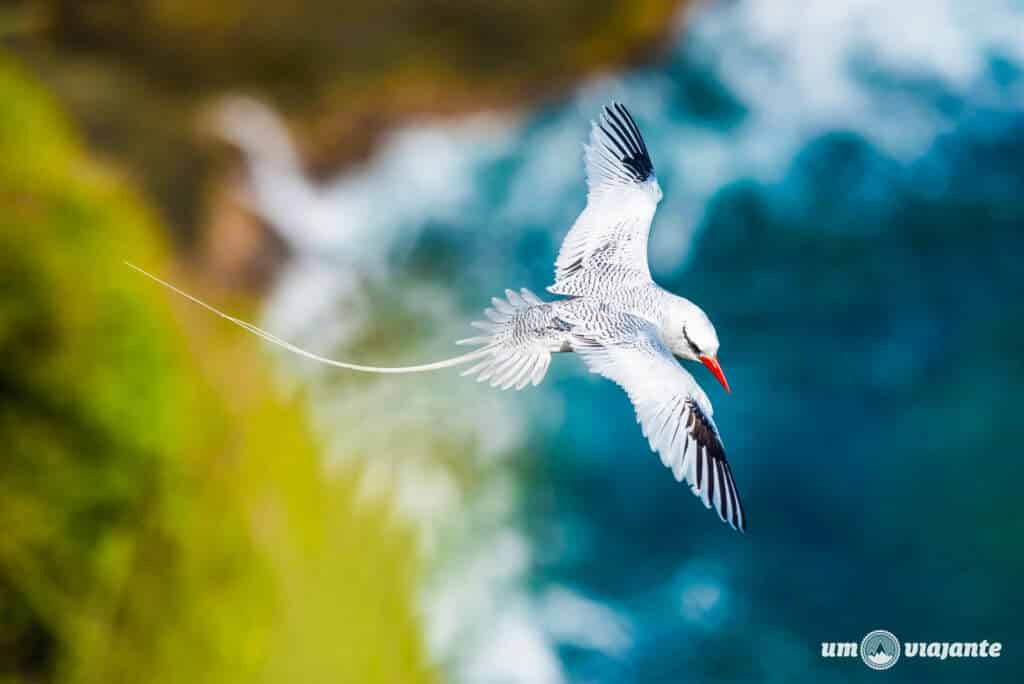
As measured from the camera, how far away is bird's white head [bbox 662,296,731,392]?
5.87ft

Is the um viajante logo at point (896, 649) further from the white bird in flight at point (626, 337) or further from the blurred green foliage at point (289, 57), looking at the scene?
the blurred green foliage at point (289, 57)

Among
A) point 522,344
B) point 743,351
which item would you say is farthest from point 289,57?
point 522,344

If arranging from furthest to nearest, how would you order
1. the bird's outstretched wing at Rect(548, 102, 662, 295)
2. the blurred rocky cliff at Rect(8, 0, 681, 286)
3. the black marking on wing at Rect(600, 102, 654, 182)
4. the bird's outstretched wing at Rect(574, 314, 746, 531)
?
the blurred rocky cliff at Rect(8, 0, 681, 286) → the black marking on wing at Rect(600, 102, 654, 182) → the bird's outstretched wing at Rect(548, 102, 662, 295) → the bird's outstretched wing at Rect(574, 314, 746, 531)

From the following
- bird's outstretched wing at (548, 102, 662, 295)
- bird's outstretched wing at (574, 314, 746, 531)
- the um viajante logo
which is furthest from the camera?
the um viajante logo

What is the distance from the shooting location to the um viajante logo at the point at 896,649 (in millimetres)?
Result: 3096

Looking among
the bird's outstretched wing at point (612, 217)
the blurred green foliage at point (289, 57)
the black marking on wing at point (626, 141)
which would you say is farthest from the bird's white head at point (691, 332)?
the blurred green foliage at point (289, 57)

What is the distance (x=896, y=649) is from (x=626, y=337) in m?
1.78

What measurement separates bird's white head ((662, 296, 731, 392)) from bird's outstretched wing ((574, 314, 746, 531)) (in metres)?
0.05

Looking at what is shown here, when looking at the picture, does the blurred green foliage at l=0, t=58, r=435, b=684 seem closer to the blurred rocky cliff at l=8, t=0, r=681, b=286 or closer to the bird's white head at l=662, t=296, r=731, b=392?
the blurred rocky cliff at l=8, t=0, r=681, b=286

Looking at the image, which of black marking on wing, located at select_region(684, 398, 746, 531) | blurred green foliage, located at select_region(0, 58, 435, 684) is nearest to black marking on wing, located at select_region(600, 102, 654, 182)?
black marking on wing, located at select_region(684, 398, 746, 531)

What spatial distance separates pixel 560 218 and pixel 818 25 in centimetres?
89

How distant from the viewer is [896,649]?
311 cm

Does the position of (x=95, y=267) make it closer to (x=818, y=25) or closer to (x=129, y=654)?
(x=129, y=654)

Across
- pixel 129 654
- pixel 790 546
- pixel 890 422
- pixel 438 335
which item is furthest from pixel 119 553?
pixel 890 422
